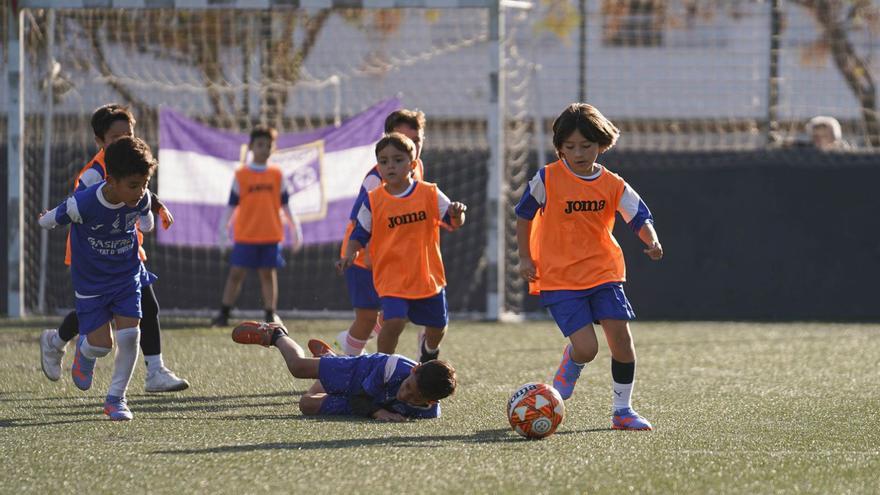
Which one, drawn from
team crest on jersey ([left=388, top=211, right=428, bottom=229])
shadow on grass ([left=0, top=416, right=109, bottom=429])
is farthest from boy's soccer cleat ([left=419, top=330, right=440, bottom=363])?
shadow on grass ([left=0, top=416, right=109, bottom=429])

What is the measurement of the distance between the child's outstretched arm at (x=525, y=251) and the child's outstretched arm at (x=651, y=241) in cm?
51

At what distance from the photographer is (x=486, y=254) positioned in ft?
38.4

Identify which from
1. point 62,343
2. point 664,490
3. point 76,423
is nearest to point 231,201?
point 62,343

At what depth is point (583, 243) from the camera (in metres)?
5.98

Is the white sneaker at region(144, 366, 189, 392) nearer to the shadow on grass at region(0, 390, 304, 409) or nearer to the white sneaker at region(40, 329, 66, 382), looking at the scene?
the shadow on grass at region(0, 390, 304, 409)

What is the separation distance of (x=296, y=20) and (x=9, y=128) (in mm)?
3762

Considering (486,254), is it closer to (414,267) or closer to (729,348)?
(729,348)

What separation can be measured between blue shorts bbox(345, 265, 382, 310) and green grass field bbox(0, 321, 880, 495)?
581 millimetres

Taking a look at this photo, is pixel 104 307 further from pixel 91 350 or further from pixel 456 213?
pixel 456 213

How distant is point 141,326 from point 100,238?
108cm

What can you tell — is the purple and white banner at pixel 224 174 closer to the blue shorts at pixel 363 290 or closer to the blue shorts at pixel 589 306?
the blue shorts at pixel 363 290

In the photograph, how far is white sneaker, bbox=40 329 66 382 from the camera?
694 centimetres

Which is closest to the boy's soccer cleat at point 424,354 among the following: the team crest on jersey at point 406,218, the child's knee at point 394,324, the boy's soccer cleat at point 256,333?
the child's knee at point 394,324

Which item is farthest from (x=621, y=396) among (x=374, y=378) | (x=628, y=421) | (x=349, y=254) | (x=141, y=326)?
(x=141, y=326)
